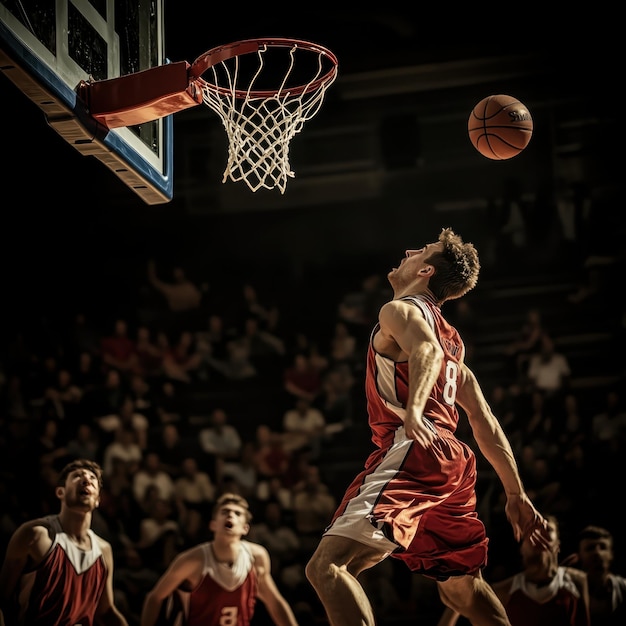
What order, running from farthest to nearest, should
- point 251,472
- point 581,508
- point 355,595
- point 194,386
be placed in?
point 194,386 → point 251,472 → point 581,508 → point 355,595

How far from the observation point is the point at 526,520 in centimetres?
398

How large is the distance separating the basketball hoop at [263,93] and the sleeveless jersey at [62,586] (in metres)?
2.78

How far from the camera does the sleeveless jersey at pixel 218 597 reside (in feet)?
21.7

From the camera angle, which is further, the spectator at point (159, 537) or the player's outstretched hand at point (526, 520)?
the spectator at point (159, 537)

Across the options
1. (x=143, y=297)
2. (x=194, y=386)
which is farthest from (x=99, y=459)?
(x=143, y=297)

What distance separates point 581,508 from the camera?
8203 mm

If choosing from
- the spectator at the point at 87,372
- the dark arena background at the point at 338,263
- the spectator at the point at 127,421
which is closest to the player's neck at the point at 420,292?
the dark arena background at the point at 338,263

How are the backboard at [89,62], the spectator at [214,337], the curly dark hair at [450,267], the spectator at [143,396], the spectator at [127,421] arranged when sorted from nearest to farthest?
the backboard at [89,62]
the curly dark hair at [450,267]
the spectator at [127,421]
the spectator at [143,396]
the spectator at [214,337]

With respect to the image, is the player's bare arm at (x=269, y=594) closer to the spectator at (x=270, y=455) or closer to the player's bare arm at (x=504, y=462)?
the spectator at (x=270, y=455)

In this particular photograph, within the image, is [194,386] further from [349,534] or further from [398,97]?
[349,534]

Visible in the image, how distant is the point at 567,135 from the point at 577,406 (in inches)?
118

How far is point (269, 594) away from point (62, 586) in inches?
60.2

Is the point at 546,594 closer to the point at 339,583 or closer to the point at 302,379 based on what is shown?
the point at 302,379

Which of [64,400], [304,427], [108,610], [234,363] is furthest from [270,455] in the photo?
[108,610]
